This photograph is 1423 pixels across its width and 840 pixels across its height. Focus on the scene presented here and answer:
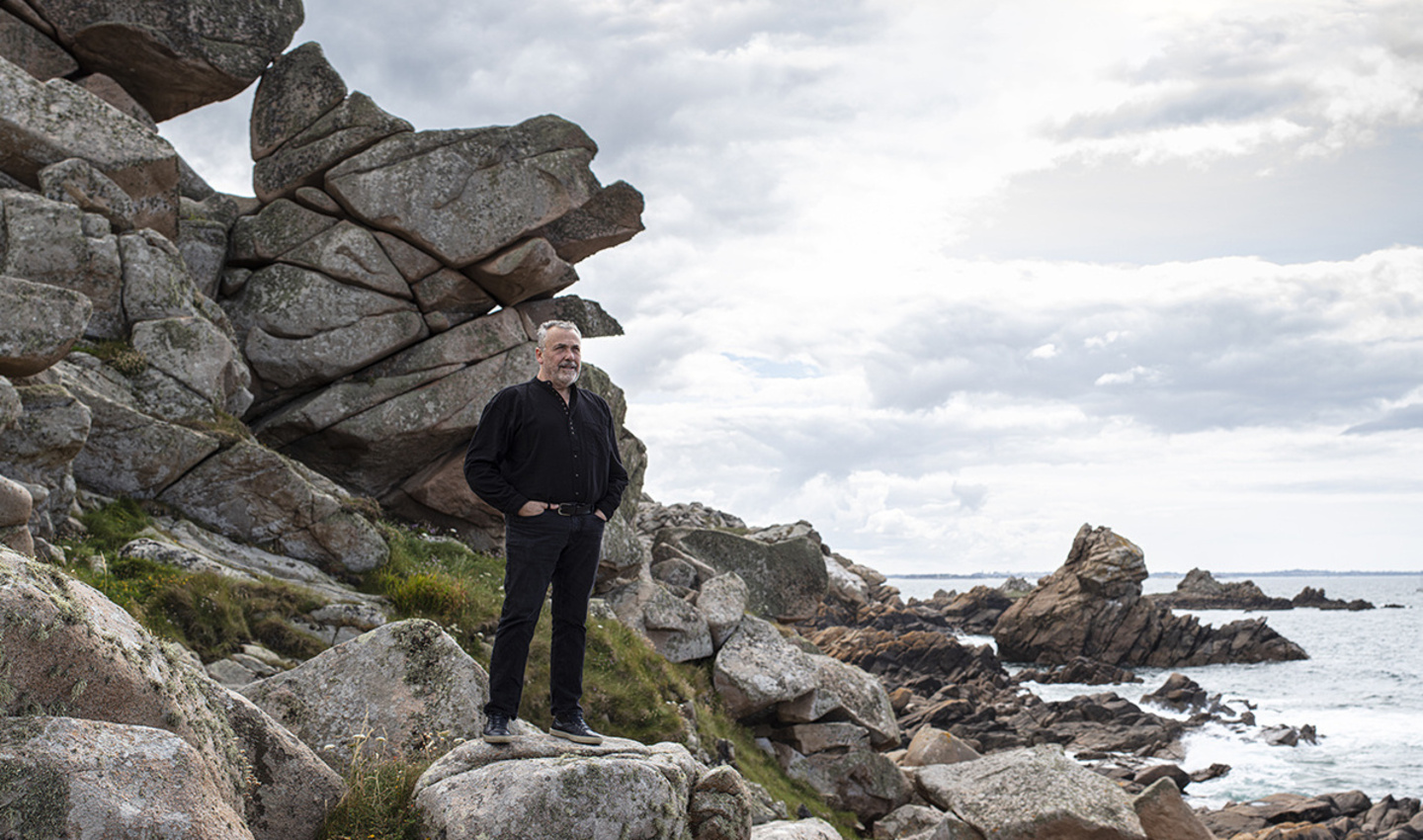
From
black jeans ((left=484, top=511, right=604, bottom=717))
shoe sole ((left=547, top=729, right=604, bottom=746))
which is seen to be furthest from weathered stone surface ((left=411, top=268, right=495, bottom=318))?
shoe sole ((left=547, top=729, right=604, bottom=746))

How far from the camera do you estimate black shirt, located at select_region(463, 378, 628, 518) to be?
28.6ft

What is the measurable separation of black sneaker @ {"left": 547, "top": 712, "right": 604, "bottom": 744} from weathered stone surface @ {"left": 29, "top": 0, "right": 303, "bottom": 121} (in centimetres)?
2365

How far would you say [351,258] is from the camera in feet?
79.4

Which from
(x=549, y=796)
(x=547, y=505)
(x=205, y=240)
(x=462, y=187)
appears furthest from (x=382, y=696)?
(x=205, y=240)

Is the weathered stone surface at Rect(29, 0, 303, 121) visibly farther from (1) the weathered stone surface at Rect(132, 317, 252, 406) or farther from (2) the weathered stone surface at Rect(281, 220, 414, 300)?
(1) the weathered stone surface at Rect(132, 317, 252, 406)

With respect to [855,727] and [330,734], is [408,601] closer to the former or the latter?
[330,734]

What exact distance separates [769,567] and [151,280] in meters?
19.5

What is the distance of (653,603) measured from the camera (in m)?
21.5

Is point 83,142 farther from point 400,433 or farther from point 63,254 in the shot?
point 400,433

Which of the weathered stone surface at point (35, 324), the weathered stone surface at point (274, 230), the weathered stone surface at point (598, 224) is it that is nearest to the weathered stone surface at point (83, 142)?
the weathered stone surface at point (274, 230)

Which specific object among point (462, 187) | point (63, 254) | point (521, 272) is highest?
point (462, 187)

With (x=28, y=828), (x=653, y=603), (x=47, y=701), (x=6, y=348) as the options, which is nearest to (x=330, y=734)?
(x=47, y=701)

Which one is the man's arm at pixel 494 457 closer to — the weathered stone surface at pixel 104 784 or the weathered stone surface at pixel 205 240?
the weathered stone surface at pixel 104 784

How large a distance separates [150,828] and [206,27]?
25.9m
